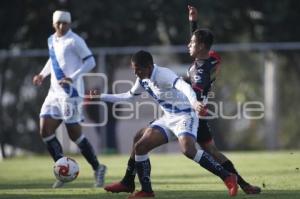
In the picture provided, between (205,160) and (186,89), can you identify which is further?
(205,160)

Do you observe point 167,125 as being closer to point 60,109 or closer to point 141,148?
point 141,148

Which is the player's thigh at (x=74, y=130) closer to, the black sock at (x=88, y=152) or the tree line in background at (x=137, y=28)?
the black sock at (x=88, y=152)

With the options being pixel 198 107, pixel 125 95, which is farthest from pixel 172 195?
pixel 198 107

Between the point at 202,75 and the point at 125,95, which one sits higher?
the point at 202,75

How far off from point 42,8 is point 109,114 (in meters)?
3.74

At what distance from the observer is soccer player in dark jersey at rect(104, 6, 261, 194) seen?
9.56 m

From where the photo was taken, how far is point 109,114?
21.4m

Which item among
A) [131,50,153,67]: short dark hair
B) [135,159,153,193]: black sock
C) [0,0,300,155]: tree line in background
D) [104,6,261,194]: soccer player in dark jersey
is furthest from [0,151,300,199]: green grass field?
[0,0,300,155]: tree line in background

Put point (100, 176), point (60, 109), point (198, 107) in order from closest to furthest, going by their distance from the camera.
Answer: point (198, 107)
point (100, 176)
point (60, 109)

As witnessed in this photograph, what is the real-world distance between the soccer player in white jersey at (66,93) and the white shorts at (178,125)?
2116mm

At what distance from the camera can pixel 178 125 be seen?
9.24 metres

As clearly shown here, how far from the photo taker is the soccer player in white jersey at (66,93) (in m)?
11.4

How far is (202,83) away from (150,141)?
0.84 metres

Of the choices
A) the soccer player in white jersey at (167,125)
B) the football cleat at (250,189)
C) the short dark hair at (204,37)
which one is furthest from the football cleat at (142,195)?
the short dark hair at (204,37)
